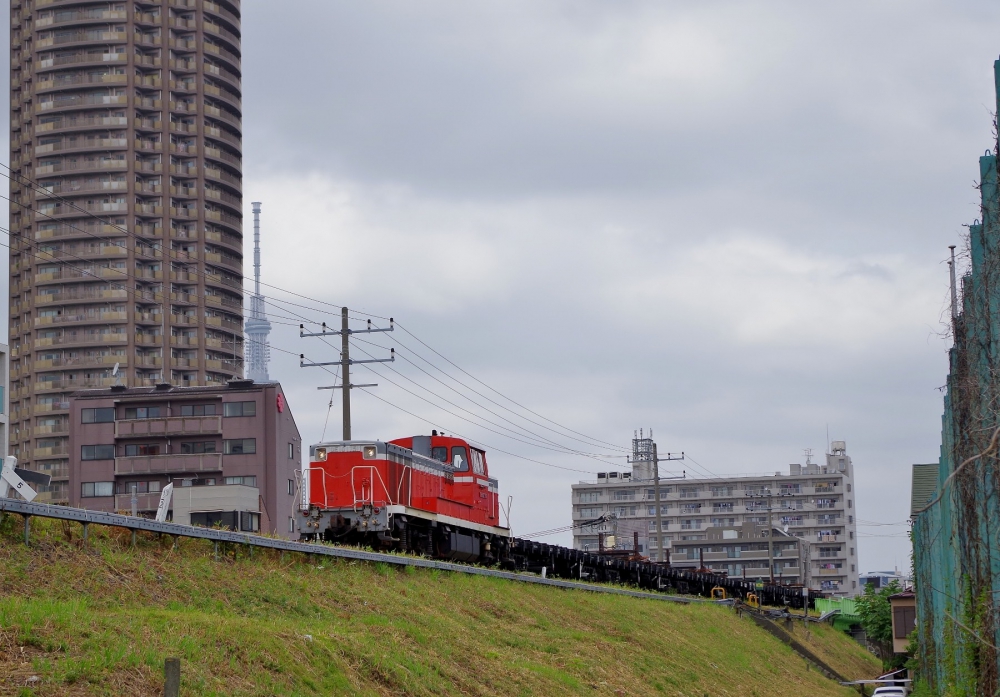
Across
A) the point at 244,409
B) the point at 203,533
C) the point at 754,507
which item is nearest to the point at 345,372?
the point at 203,533

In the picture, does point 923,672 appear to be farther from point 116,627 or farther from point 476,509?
point 116,627

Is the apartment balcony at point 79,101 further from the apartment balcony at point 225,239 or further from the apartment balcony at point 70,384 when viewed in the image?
the apartment balcony at point 70,384

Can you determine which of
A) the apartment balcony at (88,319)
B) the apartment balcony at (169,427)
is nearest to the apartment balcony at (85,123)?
the apartment balcony at (88,319)

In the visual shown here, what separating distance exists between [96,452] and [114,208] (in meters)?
30.6

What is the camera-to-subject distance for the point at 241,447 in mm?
87500

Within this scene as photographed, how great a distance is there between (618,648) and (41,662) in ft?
50.5

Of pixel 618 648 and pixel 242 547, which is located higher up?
pixel 242 547

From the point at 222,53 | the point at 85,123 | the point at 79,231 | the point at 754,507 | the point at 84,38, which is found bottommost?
the point at 754,507

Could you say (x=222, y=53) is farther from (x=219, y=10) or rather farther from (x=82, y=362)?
(x=82, y=362)

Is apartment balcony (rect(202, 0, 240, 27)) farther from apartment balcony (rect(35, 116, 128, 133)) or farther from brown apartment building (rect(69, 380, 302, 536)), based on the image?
brown apartment building (rect(69, 380, 302, 536))

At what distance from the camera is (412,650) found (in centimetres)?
1780

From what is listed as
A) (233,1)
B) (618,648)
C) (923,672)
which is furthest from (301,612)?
(233,1)

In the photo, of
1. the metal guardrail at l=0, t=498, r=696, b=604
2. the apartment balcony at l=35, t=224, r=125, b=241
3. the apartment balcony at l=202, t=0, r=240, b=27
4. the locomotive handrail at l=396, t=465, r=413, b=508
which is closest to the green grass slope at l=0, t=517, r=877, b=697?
the metal guardrail at l=0, t=498, r=696, b=604

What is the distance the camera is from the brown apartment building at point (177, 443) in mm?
87500
